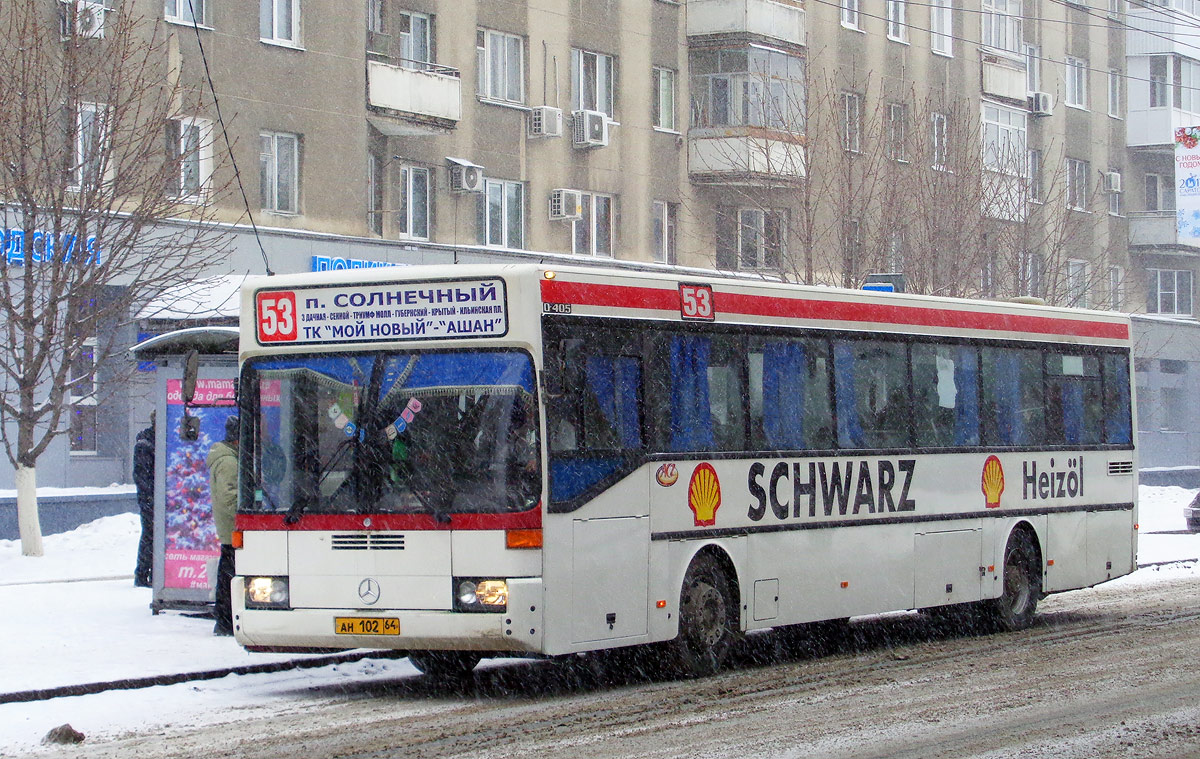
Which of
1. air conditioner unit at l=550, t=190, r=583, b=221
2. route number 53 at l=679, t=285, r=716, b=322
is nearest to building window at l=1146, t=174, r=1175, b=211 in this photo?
air conditioner unit at l=550, t=190, r=583, b=221

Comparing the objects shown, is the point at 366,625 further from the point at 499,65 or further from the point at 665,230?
the point at 665,230

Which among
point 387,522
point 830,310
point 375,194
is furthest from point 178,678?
point 375,194

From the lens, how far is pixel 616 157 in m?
34.2

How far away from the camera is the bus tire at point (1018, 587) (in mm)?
15484

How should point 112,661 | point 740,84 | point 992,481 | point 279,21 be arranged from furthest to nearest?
point 740,84
point 279,21
point 992,481
point 112,661

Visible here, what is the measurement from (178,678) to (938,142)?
26662 mm

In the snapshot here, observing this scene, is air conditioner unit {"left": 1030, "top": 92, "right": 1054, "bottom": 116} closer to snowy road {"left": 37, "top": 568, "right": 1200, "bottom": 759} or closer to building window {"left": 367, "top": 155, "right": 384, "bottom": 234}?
building window {"left": 367, "top": 155, "right": 384, "bottom": 234}

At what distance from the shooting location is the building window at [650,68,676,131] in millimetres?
35219

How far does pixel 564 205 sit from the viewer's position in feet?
106

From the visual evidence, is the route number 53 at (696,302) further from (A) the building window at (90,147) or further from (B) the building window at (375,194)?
(B) the building window at (375,194)

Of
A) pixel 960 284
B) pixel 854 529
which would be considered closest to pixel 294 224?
pixel 960 284

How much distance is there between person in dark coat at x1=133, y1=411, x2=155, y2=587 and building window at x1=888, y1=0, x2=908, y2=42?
2674cm

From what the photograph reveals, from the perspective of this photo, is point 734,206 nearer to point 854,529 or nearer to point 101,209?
point 101,209

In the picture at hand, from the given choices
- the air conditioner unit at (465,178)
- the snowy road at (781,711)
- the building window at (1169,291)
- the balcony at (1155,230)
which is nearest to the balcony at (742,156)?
the air conditioner unit at (465,178)
